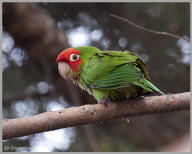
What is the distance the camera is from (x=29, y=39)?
376cm

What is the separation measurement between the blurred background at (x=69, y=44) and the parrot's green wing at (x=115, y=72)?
1285 mm

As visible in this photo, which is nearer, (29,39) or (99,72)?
(99,72)

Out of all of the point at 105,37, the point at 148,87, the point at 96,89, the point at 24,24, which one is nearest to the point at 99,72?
the point at 96,89

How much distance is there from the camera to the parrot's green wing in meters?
1.90

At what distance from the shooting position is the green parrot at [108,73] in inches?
75.7

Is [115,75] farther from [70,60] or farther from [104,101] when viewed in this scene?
[70,60]

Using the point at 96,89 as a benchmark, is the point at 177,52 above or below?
above

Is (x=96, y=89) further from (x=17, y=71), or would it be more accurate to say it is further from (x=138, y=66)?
(x=17, y=71)

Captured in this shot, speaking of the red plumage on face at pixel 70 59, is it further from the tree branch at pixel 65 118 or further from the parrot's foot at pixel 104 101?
the tree branch at pixel 65 118

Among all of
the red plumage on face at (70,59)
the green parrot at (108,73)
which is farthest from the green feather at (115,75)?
the red plumage on face at (70,59)

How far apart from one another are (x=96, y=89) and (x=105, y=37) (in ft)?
5.19

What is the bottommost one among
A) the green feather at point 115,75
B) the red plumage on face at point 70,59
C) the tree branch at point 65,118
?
the tree branch at point 65,118

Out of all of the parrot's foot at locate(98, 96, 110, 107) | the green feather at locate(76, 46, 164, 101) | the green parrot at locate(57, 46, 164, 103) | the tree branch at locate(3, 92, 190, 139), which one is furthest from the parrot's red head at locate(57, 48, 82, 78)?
the tree branch at locate(3, 92, 190, 139)

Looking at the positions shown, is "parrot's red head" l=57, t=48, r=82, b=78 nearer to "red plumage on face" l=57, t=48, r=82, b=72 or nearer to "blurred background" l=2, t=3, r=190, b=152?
"red plumage on face" l=57, t=48, r=82, b=72
